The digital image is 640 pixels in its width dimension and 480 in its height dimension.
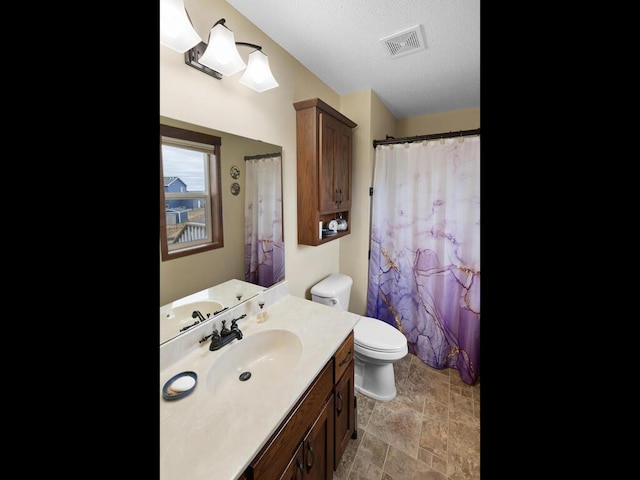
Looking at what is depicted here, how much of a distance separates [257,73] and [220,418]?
4.43 feet

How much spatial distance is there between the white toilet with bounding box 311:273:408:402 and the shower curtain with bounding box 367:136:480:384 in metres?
0.40

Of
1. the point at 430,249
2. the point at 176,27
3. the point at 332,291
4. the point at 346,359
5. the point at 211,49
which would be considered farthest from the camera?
the point at 430,249

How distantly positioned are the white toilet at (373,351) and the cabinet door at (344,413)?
0.36 metres

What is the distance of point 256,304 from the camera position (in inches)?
55.5

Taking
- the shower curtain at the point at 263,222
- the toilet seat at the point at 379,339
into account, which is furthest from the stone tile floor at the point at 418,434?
the shower curtain at the point at 263,222

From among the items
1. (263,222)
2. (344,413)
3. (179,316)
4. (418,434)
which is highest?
(263,222)

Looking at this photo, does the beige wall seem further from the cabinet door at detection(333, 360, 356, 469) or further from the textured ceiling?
the cabinet door at detection(333, 360, 356, 469)

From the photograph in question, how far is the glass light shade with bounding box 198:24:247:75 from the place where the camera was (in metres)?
1.01

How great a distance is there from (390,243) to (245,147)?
1.36 m

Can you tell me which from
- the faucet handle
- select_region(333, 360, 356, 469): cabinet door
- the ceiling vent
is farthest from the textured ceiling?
select_region(333, 360, 356, 469): cabinet door

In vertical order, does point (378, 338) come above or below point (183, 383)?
below

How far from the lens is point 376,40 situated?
4.73 ft

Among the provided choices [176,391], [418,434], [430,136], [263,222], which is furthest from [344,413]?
[430,136]

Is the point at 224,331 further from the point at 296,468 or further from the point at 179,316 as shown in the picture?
the point at 296,468
